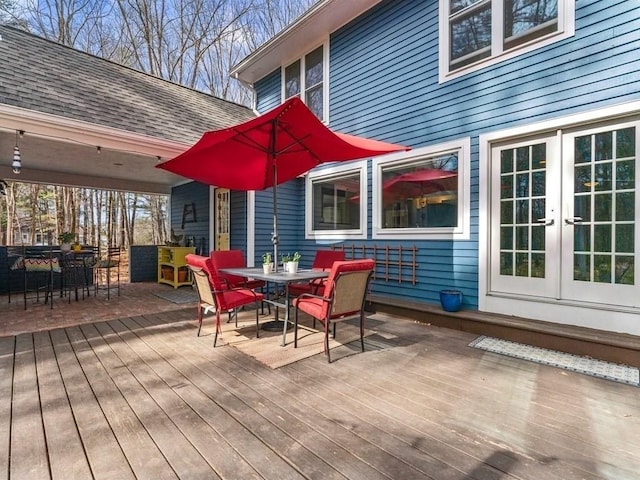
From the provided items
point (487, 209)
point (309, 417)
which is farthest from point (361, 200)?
point (309, 417)

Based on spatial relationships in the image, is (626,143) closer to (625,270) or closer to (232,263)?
(625,270)

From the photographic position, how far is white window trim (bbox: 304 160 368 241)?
5.55 m

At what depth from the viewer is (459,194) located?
4.36 meters

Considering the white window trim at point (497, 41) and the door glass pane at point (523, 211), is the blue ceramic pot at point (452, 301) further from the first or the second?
the white window trim at point (497, 41)

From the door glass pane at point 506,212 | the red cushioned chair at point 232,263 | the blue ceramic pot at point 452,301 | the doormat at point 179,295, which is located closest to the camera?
the door glass pane at point 506,212

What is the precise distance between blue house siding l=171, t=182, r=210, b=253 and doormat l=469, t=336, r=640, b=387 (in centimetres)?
602

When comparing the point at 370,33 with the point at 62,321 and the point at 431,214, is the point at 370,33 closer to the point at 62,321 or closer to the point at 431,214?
the point at 431,214

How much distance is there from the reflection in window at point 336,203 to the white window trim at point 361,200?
0.06 m

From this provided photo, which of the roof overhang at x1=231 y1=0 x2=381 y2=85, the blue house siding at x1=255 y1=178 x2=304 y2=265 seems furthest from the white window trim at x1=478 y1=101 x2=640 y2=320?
the blue house siding at x1=255 y1=178 x2=304 y2=265

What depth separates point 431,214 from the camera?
4711mm

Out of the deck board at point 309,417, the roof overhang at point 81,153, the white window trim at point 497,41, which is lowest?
the deck board at point 309,417

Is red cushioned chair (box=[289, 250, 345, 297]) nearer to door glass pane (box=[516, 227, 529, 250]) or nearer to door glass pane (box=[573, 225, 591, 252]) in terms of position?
door glass pane (box=[516, 227, 529, 250])

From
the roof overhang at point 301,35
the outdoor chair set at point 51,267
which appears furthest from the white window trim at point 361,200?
the outdoor chair set at point 51,267

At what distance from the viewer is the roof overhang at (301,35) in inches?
212
